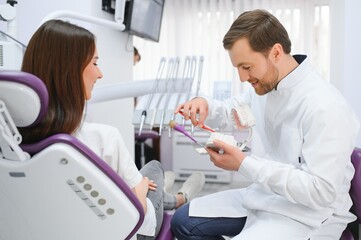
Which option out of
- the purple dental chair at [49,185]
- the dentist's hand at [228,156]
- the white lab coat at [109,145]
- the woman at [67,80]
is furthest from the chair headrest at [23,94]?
the dentist's hand at [228,156]

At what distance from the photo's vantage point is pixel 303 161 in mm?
1237

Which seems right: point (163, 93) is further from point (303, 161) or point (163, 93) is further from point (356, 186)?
point (356, 186)

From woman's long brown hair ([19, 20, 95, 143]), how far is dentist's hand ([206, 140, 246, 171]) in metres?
0.45

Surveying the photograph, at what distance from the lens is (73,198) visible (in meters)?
0.85

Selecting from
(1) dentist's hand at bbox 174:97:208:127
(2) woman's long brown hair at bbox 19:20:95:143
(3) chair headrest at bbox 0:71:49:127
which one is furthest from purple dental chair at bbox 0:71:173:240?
(1) dentist's hand at bbox 174:97:208:127

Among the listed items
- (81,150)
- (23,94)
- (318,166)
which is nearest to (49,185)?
(81,150)

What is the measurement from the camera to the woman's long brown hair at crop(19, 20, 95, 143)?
3.19 ft

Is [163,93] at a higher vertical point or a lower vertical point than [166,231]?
higher

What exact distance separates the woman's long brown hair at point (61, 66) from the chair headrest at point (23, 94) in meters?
0.19

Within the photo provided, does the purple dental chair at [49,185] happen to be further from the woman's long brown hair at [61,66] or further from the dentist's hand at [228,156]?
the dentist's hand at [228,156]

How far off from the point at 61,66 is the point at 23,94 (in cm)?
27

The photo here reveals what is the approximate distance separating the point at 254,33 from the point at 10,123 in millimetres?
830

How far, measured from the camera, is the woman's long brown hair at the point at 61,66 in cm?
97

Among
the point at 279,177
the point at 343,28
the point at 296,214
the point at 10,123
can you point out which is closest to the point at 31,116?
the point at 10,123
